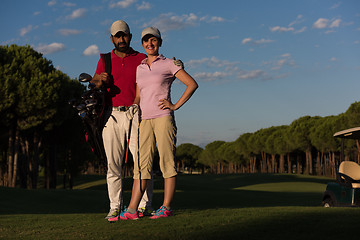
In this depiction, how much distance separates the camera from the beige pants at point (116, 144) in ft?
25.7

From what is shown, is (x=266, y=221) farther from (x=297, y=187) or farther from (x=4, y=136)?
(x=297, y=187)

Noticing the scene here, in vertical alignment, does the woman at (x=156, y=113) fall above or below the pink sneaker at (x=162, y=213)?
above

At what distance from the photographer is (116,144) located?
7.84 m

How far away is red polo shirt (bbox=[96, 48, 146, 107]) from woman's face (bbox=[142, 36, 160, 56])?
497 mm

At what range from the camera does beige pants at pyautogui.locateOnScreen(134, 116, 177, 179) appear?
736 centimetres

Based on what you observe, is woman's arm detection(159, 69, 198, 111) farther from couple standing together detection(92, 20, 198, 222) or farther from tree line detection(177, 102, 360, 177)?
tree line detection(177, 102, 360, 177)

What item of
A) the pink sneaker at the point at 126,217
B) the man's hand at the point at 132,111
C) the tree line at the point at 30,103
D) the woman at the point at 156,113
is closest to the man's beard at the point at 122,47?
the woman at the point at 156,113

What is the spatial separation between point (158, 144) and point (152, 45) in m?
1.66

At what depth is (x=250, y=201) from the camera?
31875 mm

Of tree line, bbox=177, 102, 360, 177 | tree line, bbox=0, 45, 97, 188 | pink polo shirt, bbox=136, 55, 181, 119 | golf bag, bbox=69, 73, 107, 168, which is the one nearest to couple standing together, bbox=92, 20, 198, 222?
pink polo shirt, bbox=136, 55, 181, 119

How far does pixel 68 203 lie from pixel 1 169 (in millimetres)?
35074

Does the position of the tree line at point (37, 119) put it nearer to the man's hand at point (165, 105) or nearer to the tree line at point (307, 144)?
the tree line at point (307, 144)

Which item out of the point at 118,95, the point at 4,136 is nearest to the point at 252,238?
the point at 118,95

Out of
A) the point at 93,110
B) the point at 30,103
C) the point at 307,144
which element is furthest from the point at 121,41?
the point at 307,144
